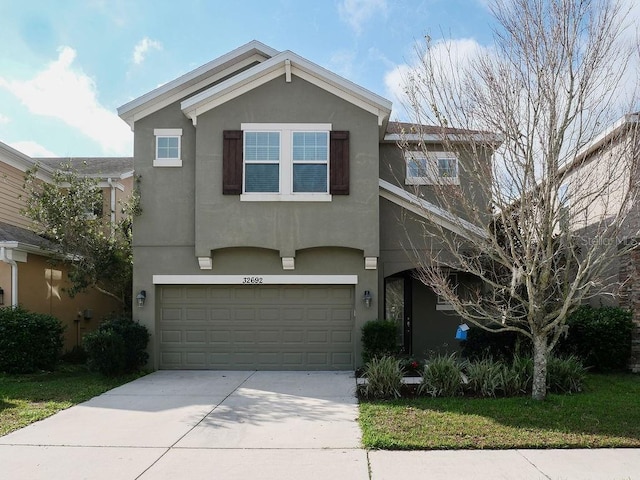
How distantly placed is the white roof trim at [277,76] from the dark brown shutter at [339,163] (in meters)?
0.88

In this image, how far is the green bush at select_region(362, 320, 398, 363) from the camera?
473 inches

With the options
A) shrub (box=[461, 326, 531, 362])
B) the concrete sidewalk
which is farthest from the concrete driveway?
shrub (box=[461, 326, 531, 362])

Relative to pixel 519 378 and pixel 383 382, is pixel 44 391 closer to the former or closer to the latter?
pixel 383 382

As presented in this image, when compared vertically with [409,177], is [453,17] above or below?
above

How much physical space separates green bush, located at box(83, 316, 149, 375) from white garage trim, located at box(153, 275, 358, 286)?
1.25 m

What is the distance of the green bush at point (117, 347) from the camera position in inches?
449

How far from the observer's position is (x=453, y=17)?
9750 millimetres

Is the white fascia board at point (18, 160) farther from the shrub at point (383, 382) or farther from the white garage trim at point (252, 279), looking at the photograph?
the shrub at point (383, 382)

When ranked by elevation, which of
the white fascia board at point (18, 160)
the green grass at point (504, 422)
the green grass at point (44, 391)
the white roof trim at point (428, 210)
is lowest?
the green grass at point (44, 391)

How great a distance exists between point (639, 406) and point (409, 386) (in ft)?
11.7

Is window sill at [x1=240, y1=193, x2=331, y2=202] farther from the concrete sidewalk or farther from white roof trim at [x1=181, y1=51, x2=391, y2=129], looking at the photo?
the concrete sidewalk

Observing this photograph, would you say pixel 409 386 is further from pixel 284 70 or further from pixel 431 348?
pixel 284 70

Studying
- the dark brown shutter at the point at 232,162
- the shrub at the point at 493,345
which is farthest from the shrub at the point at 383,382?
the dark brown shutter at the point at 232,162

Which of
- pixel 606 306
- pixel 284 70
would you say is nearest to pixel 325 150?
pixel 284 70
